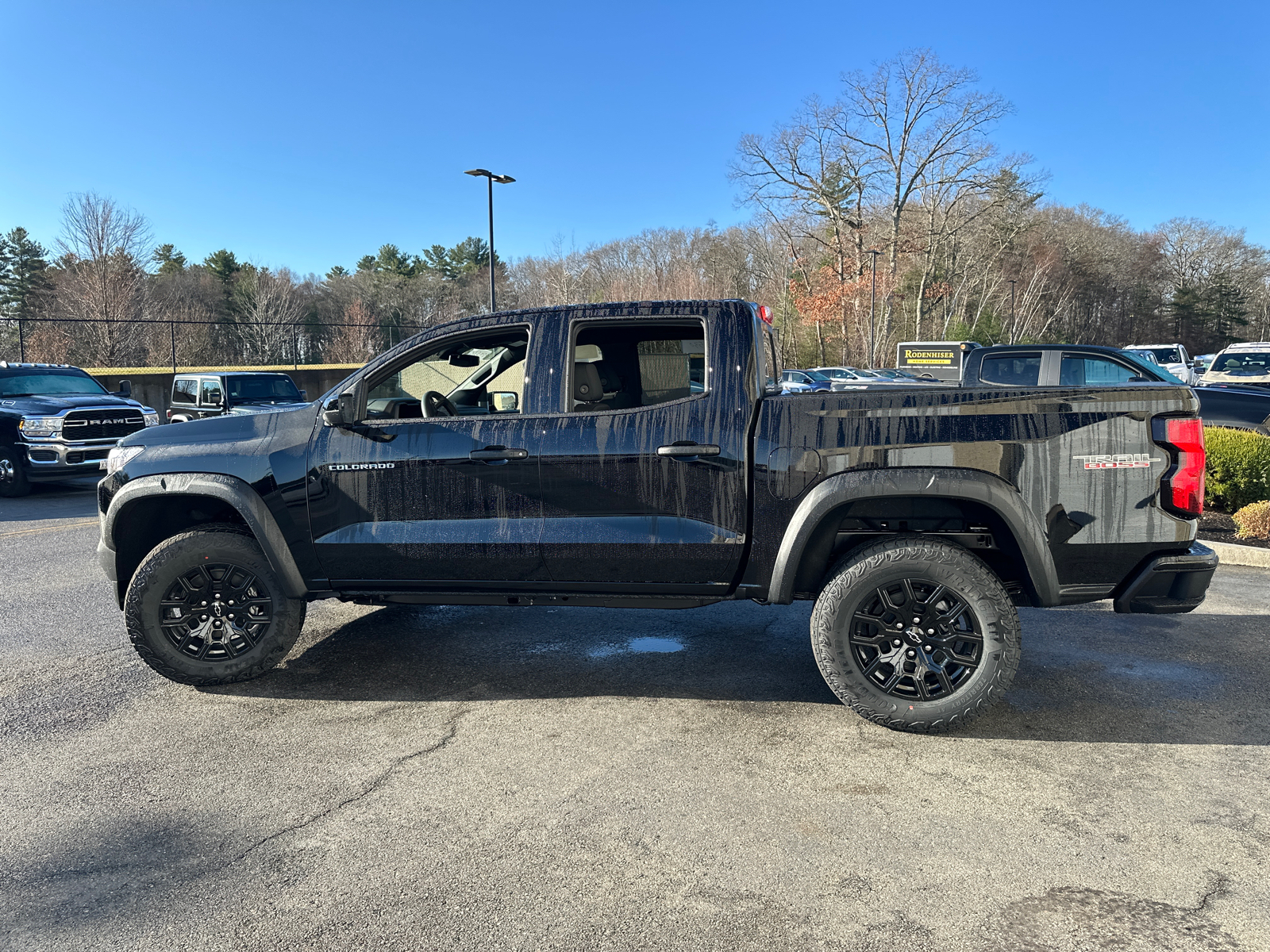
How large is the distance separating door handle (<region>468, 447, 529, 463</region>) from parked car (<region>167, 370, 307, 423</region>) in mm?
11961

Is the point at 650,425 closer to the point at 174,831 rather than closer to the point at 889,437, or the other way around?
the point at 889,437

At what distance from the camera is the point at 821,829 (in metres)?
3.15

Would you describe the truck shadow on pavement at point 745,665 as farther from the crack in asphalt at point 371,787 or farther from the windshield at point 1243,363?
the windshield at point 1243,363

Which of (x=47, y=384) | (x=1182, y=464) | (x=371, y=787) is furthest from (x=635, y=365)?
(x=47, y=384)

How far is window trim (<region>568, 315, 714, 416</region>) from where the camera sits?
13.9 feet

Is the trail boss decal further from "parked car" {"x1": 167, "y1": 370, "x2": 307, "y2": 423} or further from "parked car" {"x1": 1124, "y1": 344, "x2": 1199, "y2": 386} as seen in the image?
"parked car" {"x1": 1124, "y1": 344, "x2": 1199, "y2": 386}

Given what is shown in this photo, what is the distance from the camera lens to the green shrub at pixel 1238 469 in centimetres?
927

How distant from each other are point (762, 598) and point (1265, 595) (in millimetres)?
4689

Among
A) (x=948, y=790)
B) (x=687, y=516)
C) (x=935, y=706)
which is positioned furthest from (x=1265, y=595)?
(x=687, y=516)

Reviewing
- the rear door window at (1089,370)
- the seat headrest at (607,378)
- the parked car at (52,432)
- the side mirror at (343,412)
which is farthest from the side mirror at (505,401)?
the rear door window at (1089,370)

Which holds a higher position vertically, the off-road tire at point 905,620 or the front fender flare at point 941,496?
the front fender flare at point 941,496

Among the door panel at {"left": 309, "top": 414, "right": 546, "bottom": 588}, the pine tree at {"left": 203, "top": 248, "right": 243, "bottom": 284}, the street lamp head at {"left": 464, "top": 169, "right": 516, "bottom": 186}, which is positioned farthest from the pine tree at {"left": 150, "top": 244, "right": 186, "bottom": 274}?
the door panel at {"left": 309, "top": 414, "right": 546, "bottom": 588}

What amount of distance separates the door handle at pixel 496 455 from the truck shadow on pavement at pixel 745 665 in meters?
1.25

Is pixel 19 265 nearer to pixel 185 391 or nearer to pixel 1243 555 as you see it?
pixel 185 391
